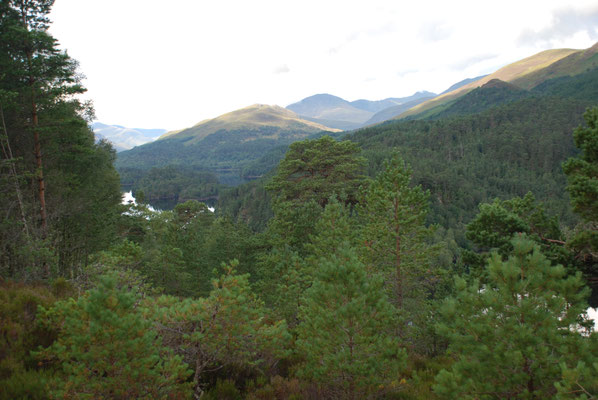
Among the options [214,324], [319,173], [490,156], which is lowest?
[490,156]

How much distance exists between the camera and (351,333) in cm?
629

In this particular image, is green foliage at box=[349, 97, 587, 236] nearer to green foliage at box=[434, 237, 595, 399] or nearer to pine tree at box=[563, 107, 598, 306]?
pine tree at box=[563, 107, 598, 306]

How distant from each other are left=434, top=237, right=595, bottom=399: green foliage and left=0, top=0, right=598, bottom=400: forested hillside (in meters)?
0.03

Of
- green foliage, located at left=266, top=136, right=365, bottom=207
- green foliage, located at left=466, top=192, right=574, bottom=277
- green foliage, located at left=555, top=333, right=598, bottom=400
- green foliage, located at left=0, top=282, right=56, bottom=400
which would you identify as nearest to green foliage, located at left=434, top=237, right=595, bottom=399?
green foliage, located at left=555, top=333, right=598, bottom=400

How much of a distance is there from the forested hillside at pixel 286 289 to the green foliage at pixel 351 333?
4cm

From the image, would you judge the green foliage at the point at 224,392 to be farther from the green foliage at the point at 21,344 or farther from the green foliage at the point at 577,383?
the green foliage at the point at 577,383

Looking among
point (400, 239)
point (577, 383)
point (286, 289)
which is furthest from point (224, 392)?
point (400, 239)

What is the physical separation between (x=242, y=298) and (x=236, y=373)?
2.58 metres

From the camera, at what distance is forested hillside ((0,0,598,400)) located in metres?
4.77

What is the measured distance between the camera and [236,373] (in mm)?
7832

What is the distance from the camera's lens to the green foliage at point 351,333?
6.18m

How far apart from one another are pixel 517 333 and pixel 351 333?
2.84 m

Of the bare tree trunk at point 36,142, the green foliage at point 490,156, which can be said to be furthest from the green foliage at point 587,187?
the green foliage at point 490,156

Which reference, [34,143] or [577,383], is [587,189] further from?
[34,143]
